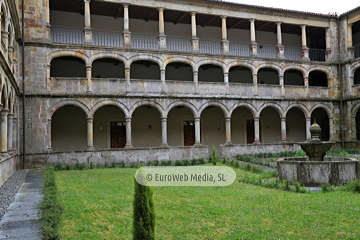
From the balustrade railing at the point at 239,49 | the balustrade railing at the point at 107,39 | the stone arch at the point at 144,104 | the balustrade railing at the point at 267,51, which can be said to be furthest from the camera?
the balustrade railing at the point at 267,51

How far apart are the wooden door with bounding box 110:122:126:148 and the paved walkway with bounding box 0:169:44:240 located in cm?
1097

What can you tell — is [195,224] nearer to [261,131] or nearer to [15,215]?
[15,215]

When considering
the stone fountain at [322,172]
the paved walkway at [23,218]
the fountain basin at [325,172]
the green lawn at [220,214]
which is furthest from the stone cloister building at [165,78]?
the fountain basin at [325,172]

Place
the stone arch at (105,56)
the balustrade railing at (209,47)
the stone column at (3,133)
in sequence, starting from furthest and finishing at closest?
the balustrade railing at (209,47) < the stone arch at (105,56) < the stone column at (3,133)

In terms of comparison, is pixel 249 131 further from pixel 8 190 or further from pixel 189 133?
pixel 8 190

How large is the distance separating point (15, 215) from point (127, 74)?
12.1 metres

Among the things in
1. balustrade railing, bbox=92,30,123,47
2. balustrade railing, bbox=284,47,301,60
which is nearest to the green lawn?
balustrade railing, bbox=92,30,123,47

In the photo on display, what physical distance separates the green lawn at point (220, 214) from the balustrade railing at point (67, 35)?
1097 cm

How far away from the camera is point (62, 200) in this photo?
25.7ft

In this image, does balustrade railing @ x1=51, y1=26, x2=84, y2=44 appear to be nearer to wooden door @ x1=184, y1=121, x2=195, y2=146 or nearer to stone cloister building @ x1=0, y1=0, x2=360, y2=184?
stone cloister building @ x1=0, y1=0, x2=360, y2=184

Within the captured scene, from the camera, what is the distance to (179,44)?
20.0 meters

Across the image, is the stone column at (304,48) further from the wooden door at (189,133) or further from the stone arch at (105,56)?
the stone arch at (105,56)

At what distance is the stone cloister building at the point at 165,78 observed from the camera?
16031mm

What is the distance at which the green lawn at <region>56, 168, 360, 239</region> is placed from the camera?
5309mm
